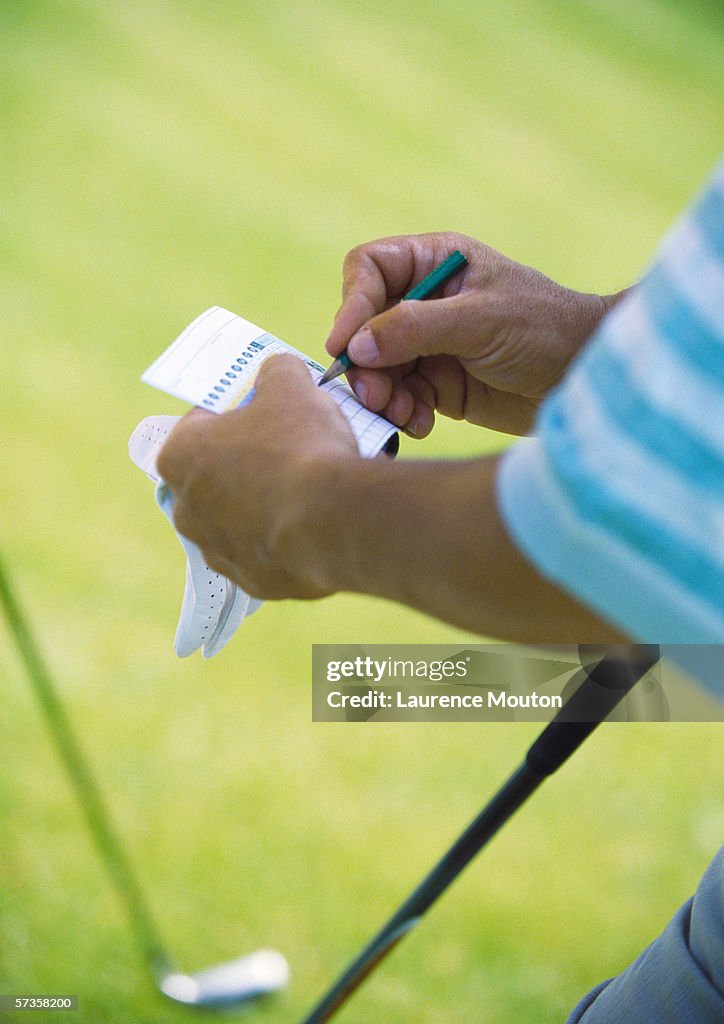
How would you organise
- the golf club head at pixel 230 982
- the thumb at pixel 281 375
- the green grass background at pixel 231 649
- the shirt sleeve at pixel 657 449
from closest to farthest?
the shirt sleeve at pixel 657 449, the thumb at pixel 281 375, the golf club head at pixel 230 982, the green grass background at pixel 231 649

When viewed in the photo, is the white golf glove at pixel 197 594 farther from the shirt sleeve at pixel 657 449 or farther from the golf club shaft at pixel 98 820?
the golf club shaft at pixel 98 820

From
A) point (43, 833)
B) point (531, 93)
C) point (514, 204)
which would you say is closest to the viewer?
point (43, 833)

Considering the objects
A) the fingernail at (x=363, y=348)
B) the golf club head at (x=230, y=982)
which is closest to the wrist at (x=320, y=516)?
the fingernail at (x=363, y=348)

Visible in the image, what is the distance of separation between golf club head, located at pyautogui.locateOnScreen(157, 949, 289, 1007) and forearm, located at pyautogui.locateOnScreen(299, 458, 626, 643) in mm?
1184

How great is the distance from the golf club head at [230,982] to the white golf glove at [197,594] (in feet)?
2.75

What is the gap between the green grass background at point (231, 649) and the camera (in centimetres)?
183

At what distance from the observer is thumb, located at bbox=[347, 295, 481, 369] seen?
1.03 meters

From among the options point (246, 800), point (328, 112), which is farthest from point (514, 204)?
point (246, 800)

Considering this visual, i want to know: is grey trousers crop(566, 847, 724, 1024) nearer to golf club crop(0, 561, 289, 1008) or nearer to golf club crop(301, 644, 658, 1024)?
golf club crop(301, 644, 658, 1024)

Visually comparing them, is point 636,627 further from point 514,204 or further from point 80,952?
point 514,204

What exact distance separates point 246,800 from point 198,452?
1380mm

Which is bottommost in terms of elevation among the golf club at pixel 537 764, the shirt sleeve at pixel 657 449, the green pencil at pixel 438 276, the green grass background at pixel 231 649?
the green grass background at pixel 231 649

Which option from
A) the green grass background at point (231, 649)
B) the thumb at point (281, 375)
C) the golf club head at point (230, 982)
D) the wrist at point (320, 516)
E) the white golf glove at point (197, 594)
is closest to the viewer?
the wrist at point (320, 516)

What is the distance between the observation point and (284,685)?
7.66ft
